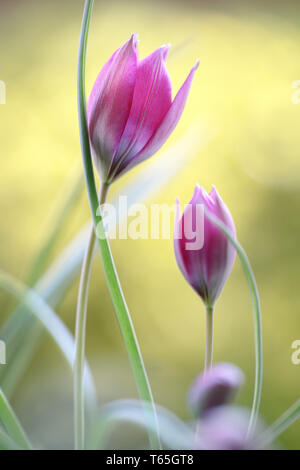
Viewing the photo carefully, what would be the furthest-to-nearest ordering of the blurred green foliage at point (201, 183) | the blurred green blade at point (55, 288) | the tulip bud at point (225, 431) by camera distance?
the blurred green foliage at point (201, 183)
the blurred green blade at point (55, 288)
the tulip bud at point (225, 431)

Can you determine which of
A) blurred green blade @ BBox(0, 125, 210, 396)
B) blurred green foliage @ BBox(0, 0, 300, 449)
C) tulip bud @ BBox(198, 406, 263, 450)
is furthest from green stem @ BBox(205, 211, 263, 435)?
blurred green foliage @ BBox(0, 0, 300, 449)

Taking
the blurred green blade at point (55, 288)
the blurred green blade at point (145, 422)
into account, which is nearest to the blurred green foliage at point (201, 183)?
the blurred green blade at point (55, 288)

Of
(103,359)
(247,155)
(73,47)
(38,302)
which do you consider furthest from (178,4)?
(38,302)

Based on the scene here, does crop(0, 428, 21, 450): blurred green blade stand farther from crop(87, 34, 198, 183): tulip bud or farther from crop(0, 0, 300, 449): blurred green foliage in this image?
crop(0, 0, 300, 449): blurred green foliage

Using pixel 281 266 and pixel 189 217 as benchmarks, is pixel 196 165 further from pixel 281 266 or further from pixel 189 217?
pixel 189 217

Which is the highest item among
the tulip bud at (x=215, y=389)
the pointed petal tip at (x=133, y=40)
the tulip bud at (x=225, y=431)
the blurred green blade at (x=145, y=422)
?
the pointed petal tip at (x=133, y=40)

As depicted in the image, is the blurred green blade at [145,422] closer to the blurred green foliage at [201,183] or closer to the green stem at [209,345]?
the green stem at [209,345]

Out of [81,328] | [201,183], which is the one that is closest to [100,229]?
[81,328]

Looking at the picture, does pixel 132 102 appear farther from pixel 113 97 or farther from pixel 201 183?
pixel 201 183

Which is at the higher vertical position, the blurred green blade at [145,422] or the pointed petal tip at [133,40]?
the pointed petal tip at [133,40]
